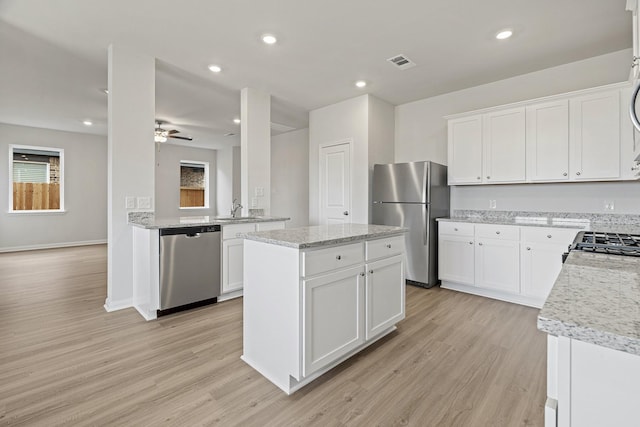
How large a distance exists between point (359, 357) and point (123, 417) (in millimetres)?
1443

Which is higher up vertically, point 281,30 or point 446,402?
point 281,30

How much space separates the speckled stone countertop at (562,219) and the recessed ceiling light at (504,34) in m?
1.86

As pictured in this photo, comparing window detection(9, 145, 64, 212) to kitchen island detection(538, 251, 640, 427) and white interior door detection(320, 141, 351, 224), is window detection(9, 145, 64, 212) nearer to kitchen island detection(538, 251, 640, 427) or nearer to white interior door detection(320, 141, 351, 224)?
white interior door detection(320, 141, 351, 224)

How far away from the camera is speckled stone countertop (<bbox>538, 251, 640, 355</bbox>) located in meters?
0.58

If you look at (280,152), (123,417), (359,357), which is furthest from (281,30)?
(280,152)

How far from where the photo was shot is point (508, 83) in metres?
3.88

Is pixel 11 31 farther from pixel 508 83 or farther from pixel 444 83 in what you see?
pixel 508 83

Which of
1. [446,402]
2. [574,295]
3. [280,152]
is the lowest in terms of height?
[446,402]

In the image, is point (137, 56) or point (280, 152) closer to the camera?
point (137, 56)

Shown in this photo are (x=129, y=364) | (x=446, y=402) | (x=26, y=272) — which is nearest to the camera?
(x=446, y=402)

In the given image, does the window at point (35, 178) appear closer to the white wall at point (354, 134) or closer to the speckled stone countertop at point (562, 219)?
the white wall at point (354, 134)

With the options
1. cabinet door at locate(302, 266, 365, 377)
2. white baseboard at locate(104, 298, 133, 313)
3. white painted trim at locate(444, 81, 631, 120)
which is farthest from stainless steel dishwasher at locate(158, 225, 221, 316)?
white painted trim at locate(444, 81, 631, 120)

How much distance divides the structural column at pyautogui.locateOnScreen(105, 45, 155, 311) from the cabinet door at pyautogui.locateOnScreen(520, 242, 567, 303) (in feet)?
13.2

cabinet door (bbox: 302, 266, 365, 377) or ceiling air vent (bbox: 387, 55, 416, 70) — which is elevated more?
ceiling air vent (bbox: 387, 55, 416, 70)
